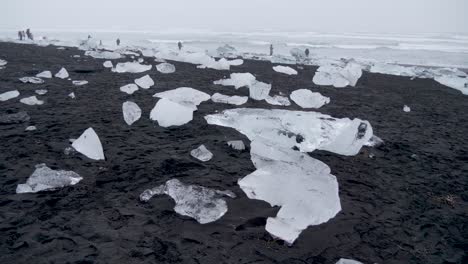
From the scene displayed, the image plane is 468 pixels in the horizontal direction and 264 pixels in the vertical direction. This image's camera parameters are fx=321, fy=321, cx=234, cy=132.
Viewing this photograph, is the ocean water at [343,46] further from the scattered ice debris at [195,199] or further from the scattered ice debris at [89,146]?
the scattered ice debris at [195,199]

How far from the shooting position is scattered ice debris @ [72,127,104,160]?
2.92 m

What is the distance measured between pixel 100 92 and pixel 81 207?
134 inches

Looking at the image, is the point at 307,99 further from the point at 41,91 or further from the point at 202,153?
the point at 41,91

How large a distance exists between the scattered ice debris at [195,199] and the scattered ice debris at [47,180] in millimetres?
603

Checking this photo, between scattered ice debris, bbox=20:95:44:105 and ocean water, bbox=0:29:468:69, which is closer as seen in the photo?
scattered ice debris, bbox=20:95:44:105

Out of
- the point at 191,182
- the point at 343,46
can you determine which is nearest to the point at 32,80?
the point at 191,182

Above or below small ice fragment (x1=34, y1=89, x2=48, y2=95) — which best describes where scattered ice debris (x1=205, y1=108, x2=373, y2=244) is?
below

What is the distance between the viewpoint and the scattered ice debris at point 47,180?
2346mm

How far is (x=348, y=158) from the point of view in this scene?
3389mm

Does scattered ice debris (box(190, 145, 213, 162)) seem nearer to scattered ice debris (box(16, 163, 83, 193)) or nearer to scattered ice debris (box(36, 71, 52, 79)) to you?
scattered ice debris (box(16, 163, 83, 193))

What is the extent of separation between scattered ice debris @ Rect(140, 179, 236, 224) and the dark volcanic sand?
6 centimetres

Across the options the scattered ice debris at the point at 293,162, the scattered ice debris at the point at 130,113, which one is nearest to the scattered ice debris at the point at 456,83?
the scattered ice debris at the point at 293,162

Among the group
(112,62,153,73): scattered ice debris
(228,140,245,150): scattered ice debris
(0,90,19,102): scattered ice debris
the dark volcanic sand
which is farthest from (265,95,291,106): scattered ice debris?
(0,90,19,102): scattered ice debris

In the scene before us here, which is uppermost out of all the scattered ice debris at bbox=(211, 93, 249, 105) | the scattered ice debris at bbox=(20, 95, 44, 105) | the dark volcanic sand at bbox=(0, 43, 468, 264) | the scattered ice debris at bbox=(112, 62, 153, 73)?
the scattered ice debris at bbox=(112, 62, 153, 73)
